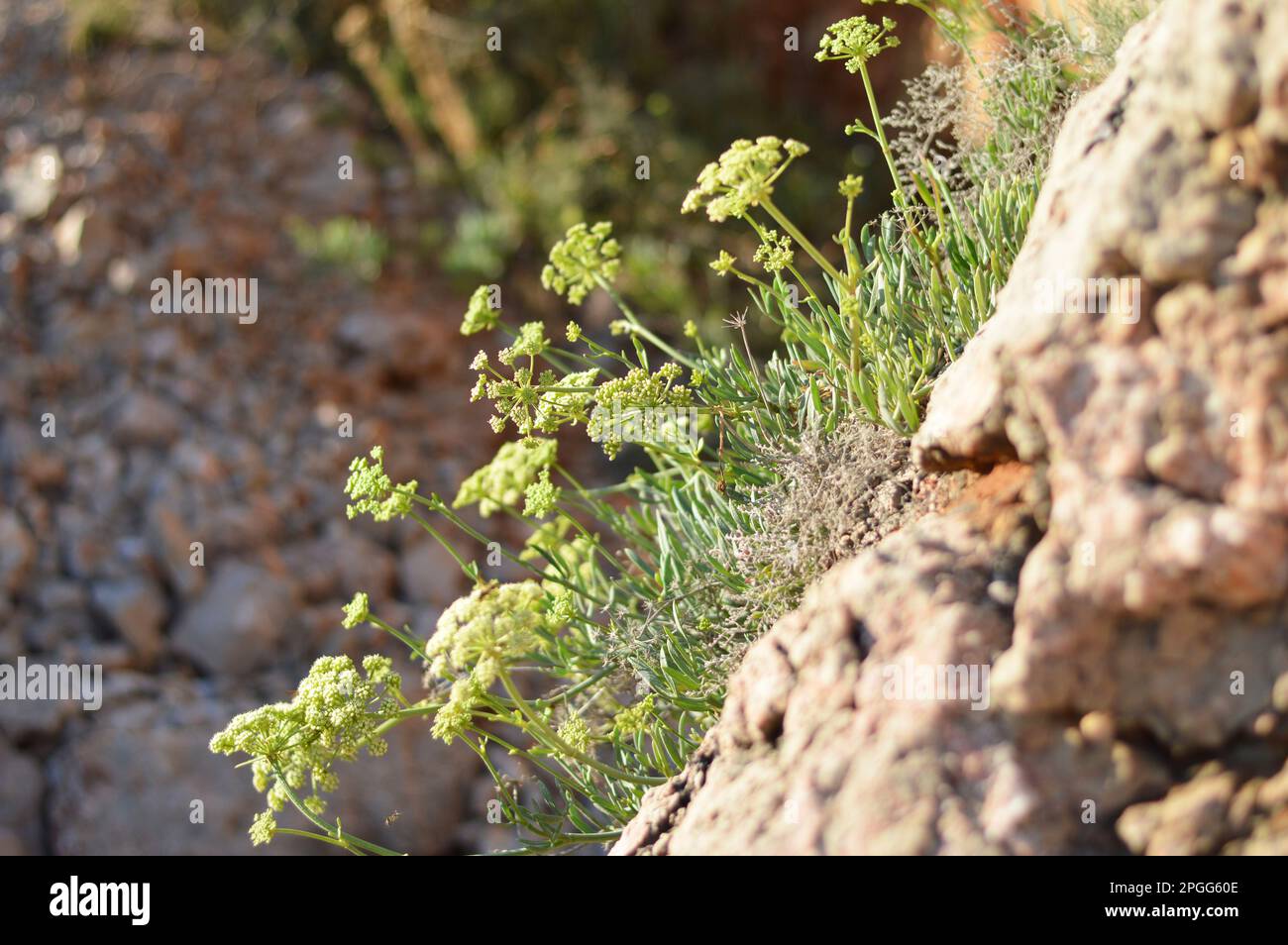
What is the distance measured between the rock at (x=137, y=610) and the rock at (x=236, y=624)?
77 millimetres

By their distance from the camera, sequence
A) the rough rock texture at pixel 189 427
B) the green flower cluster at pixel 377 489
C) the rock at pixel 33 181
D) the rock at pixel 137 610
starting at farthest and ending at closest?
the rock at pixel 33 181 < the rock at pixel 137 610 < the rough rock texture at pixel 189 427 < the green flower cluster at pixel 377 489

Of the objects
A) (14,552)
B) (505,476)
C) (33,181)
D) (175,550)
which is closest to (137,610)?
(175,550)

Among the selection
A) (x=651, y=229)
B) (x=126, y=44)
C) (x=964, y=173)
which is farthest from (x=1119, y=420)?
(x=126, y=44)

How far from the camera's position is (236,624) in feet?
15.1

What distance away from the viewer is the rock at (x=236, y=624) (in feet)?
15.0

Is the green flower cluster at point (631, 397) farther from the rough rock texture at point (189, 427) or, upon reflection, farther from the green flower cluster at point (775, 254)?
the rough rock texture at point (189, 427)

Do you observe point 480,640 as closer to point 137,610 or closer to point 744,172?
point 744,172

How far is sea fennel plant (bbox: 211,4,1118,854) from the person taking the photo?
2.07m

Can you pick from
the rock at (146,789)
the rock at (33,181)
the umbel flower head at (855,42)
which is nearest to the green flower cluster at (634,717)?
the umbel flower head at (855,42)

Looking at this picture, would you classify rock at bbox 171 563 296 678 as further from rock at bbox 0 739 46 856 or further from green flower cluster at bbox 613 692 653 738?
green flower cluster at bbox 613 692 653 738

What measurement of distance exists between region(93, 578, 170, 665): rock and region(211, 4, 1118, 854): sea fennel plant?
2299 millimetres

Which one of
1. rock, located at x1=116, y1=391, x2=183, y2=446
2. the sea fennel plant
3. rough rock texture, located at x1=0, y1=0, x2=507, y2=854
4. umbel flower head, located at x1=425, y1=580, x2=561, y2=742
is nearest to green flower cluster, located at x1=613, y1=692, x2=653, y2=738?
the sea fennel plant
